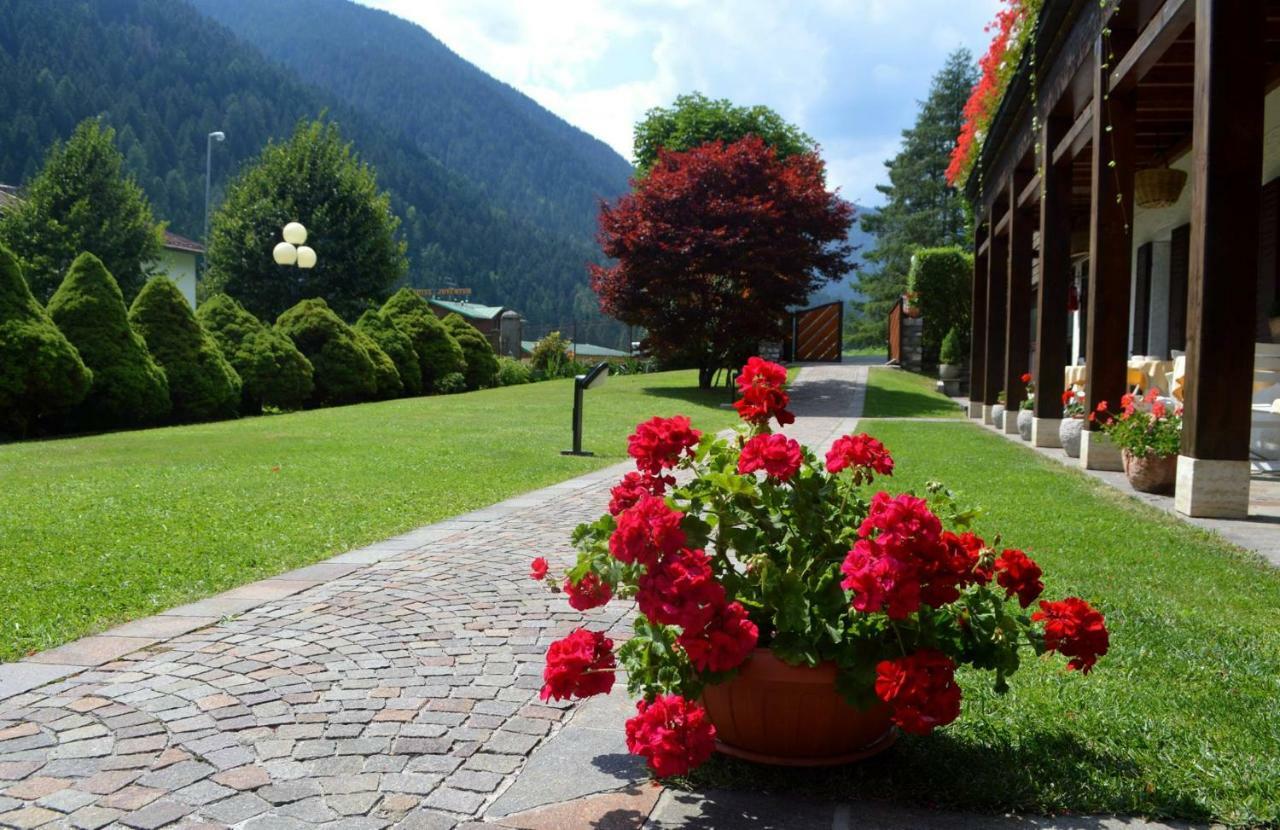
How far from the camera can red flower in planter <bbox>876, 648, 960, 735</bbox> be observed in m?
2.14

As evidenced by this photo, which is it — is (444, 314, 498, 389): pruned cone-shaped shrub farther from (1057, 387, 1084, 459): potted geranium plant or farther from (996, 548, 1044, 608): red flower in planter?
(996, 548, 1044, 608): red flower in planter

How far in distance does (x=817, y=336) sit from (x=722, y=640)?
30.4 meters

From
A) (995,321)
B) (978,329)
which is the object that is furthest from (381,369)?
(995,321)

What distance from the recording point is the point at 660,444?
265cm

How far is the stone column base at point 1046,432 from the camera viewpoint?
34.4ft

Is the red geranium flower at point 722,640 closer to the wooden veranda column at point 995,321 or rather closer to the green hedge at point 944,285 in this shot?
the wooden veranda column at point 995,321

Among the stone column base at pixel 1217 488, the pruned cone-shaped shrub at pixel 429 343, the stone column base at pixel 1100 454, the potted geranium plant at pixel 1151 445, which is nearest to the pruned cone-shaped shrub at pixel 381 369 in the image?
the pruned cone-shaped shrub at pixel 429 343

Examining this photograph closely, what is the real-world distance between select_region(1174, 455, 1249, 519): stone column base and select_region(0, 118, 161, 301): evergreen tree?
32445 millimetres

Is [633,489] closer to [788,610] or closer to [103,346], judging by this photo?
[788,610]

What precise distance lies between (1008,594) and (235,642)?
2.84m

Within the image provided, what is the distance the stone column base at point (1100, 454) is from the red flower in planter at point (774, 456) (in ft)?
22.2

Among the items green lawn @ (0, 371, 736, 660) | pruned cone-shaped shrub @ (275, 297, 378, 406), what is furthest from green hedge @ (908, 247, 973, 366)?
pruned cone-shaped shrub @ (275, 297, 378, 406)

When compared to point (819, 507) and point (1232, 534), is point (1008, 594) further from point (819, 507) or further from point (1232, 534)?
point (1232, 534)

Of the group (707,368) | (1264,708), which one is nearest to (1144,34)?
(1264,708)
